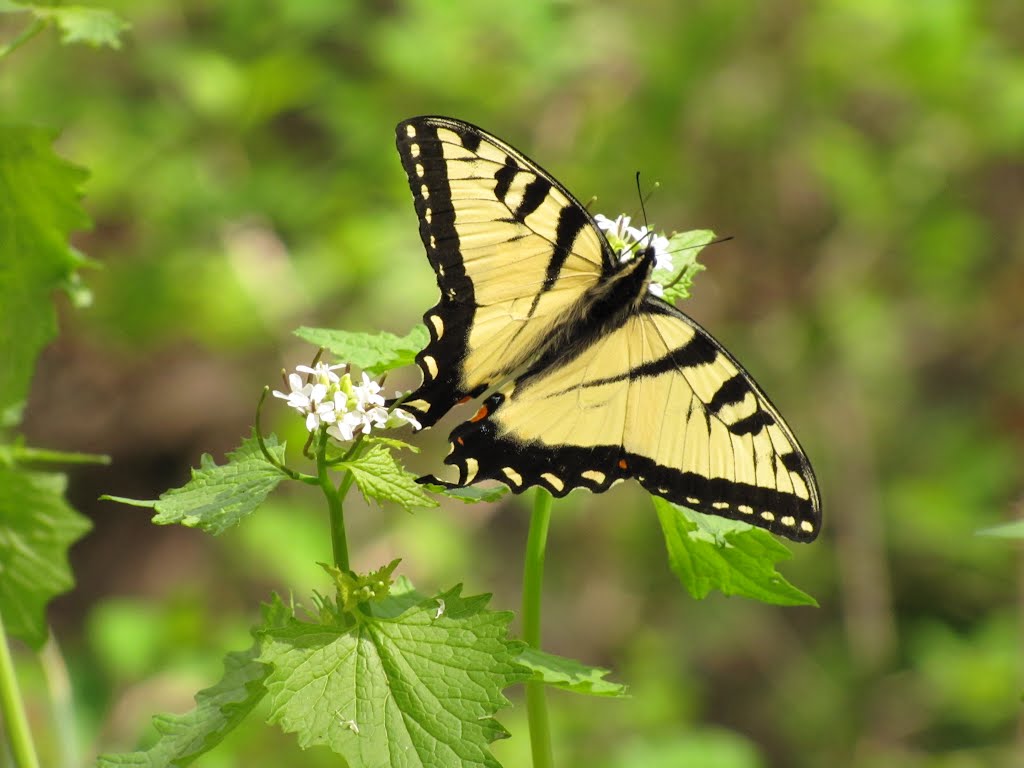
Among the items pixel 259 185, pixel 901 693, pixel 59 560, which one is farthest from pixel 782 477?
pixel 901 693

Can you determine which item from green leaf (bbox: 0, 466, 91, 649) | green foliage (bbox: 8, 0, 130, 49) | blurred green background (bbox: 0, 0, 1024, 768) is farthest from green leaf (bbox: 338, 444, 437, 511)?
blurred green background (bbox: 0, 0, 1024, 768)

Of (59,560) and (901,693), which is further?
(901,693)

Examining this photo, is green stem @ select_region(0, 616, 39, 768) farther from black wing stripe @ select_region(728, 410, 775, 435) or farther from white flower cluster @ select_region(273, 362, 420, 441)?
black wing stripe @ select_region(728, 410, 775, 435)

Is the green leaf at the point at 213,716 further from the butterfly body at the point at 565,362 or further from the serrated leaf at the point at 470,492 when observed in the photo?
the butterfly body at the point at 565,362

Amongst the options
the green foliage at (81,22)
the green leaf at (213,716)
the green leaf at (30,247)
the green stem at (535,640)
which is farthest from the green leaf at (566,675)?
the green foliage at (81,22)

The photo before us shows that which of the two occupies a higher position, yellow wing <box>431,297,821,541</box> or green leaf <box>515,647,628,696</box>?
yellow wing <box>431,297,821,541</box>

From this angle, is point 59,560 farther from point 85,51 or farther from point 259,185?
point 85,51

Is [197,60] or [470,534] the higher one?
[197,60]
